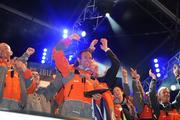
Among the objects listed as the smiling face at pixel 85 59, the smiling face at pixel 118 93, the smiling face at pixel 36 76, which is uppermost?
the smiling face at pixel 85 59

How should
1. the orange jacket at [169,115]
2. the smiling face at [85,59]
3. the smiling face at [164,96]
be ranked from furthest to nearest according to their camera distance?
1. the smiling face at [164,96]
2. the orange jacket at [169,115]
3. the smiling face at [85,59]

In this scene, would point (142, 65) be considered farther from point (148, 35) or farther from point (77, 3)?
point (77, 3)

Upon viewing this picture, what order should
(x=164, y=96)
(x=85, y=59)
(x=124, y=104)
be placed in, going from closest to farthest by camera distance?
(x=85, y=59) → (x=124, y=104) → (x=164, y=96)

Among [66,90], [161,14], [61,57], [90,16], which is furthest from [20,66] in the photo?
[161,14]

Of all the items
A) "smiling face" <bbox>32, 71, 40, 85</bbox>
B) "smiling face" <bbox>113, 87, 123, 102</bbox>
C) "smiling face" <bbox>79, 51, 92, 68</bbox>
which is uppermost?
"smiling face" <bbox>79, 51, 92, 68</bbox>

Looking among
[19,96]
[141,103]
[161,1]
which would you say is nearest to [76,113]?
[19,96]

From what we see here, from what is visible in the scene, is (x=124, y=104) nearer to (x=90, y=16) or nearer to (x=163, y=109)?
(x=163, y=109)

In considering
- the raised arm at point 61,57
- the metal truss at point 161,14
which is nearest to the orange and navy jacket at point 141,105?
the raised arm at point 61,57

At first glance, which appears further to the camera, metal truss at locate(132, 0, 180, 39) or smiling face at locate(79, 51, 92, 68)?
metal truss at locate(132, 0, 180, 39)

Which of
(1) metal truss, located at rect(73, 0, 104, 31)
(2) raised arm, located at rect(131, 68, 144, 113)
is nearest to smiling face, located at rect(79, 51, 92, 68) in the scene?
(2) raised arm, located at rect(131, 68, 144, 113)

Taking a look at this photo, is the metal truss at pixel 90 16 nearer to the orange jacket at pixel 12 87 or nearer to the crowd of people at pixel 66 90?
the crowd of people at pixel 66 90

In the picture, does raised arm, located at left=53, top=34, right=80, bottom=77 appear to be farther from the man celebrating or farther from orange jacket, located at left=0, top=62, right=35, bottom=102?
orange jacket, located at left=0, top=62, right=35, bottom=102

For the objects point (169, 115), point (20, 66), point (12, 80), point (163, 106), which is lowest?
point (169, 115)

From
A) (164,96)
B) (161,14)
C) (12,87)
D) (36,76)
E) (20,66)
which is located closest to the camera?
(12,87)
